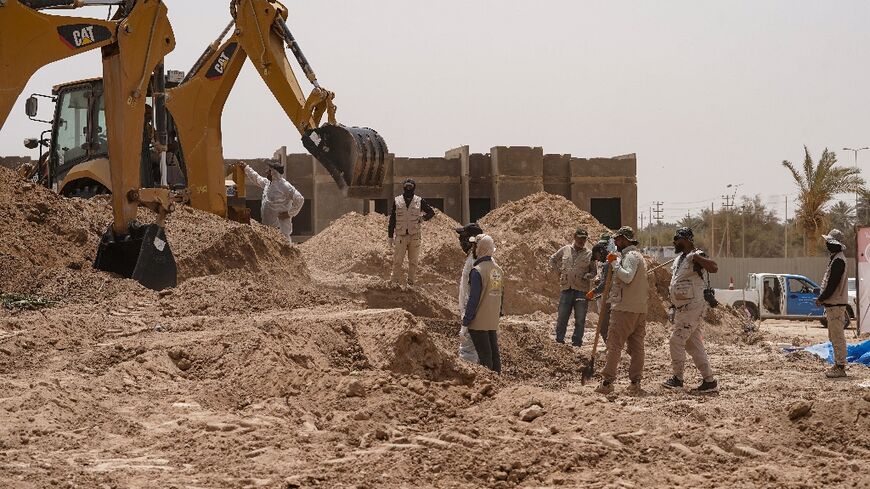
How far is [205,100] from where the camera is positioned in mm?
15945

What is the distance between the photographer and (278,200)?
17.7m

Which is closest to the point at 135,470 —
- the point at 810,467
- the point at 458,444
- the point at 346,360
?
the point at 458,444

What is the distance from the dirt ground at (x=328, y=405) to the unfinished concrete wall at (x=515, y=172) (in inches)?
571

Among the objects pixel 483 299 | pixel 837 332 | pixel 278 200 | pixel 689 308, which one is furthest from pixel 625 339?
pixel 278 200

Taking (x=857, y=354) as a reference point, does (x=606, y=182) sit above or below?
above

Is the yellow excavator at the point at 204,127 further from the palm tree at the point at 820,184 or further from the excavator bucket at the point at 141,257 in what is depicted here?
the palm tree at the point at 820,184

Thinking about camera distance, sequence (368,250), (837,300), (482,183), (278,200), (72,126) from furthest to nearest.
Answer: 1. (482,183)
2. (368,250)
3. (278,200)
4. (72,126)
5. (837,300)

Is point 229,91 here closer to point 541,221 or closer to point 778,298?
point 541,221

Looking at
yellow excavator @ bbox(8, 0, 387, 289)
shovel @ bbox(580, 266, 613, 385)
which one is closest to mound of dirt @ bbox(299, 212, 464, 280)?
yellow excavator @ bbox(8, 0, 387, 289)

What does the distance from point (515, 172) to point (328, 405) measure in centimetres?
2042

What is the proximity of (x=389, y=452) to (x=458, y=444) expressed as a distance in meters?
0.44

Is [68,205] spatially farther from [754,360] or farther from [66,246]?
[754,360]

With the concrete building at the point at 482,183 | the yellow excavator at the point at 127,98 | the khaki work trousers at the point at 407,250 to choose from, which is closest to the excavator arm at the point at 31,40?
the yellow excavator at the point at 127,98

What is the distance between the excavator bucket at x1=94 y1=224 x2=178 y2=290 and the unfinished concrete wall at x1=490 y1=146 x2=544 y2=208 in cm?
1535
